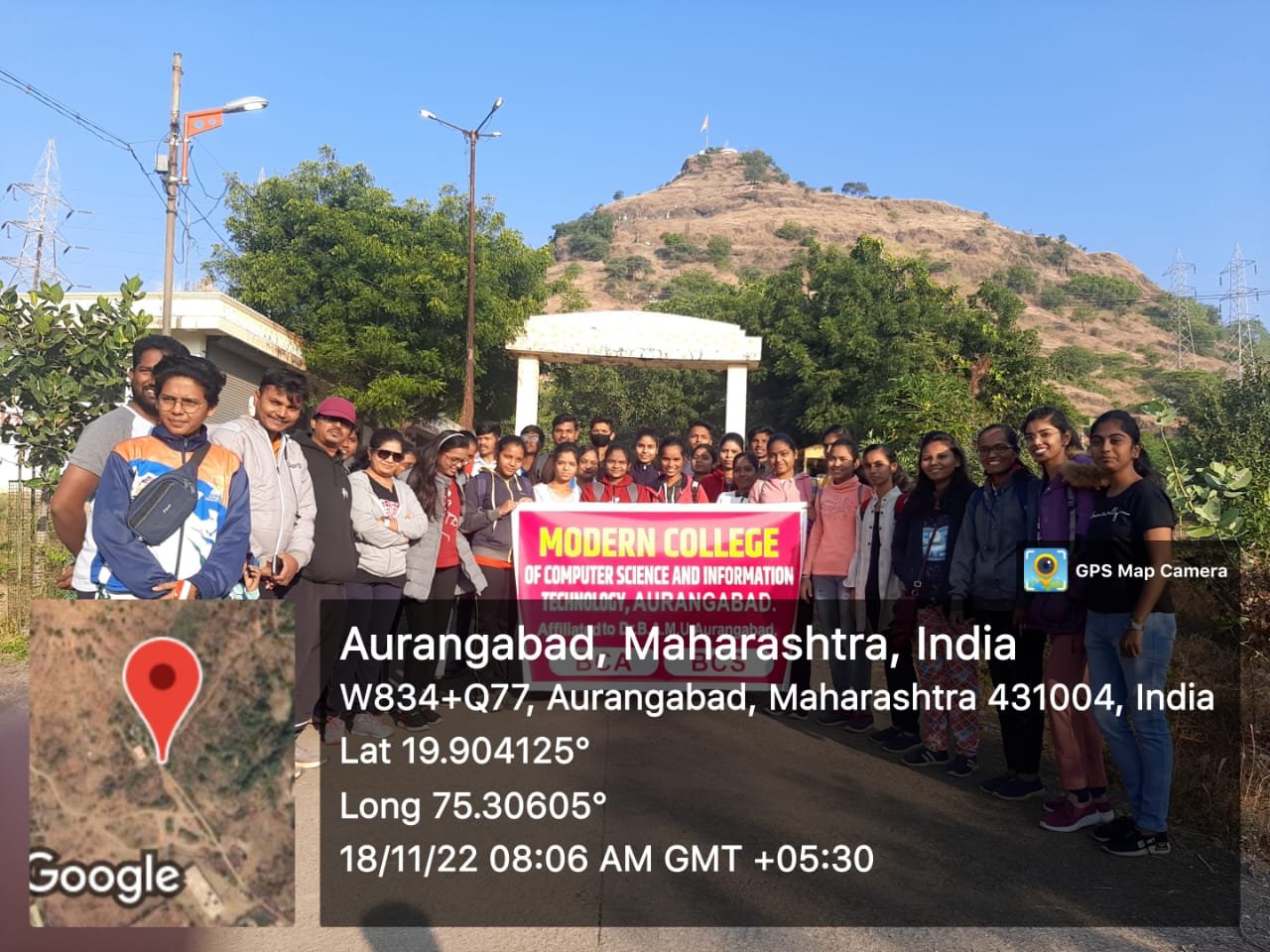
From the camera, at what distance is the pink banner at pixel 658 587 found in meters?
5.80

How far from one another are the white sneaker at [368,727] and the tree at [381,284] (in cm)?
1903

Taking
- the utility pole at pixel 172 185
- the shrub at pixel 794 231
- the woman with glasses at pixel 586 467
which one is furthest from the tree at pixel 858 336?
the shrub at pixel 794 231

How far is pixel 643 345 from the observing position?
22547mm

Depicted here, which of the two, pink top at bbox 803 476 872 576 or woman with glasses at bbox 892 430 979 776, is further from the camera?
pink top at bbox 803 476 872 576

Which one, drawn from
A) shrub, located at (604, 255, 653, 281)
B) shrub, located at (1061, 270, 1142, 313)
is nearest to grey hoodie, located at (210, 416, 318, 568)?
shrub, located at (604, 255, 653, 281)

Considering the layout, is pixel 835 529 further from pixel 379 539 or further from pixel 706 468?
pixel 379 539

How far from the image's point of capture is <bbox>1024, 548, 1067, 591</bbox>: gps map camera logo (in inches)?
174

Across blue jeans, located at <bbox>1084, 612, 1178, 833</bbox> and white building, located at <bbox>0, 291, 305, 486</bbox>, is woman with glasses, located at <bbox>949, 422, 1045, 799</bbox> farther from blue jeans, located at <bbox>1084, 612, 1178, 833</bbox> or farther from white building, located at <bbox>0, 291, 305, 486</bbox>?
white building, located at <bbox>0, 291, 305, 486</bbox>

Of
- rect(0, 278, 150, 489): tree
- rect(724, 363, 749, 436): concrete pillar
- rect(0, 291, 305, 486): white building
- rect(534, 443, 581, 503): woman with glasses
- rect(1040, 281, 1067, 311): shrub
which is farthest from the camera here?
rect(1040, 281, 1067, 311): shrub

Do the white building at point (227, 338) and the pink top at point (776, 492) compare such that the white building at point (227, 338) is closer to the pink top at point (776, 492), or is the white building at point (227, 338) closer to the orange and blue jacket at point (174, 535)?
the pink top at point (776, 492)

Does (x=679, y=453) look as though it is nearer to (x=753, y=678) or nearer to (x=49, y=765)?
(x=753, y=678)

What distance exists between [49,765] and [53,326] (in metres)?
7.80

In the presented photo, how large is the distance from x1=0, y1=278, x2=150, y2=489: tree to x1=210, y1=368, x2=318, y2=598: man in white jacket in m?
5.20

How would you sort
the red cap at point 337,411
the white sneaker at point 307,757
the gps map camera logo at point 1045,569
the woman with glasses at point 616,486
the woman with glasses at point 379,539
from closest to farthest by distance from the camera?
the gps map camera logo at point 1045,569
the white sneaker at point 307,757
the red cap at point 337,411
the woman with glasses at point 379,539
the woman with glasses at point 616,486
